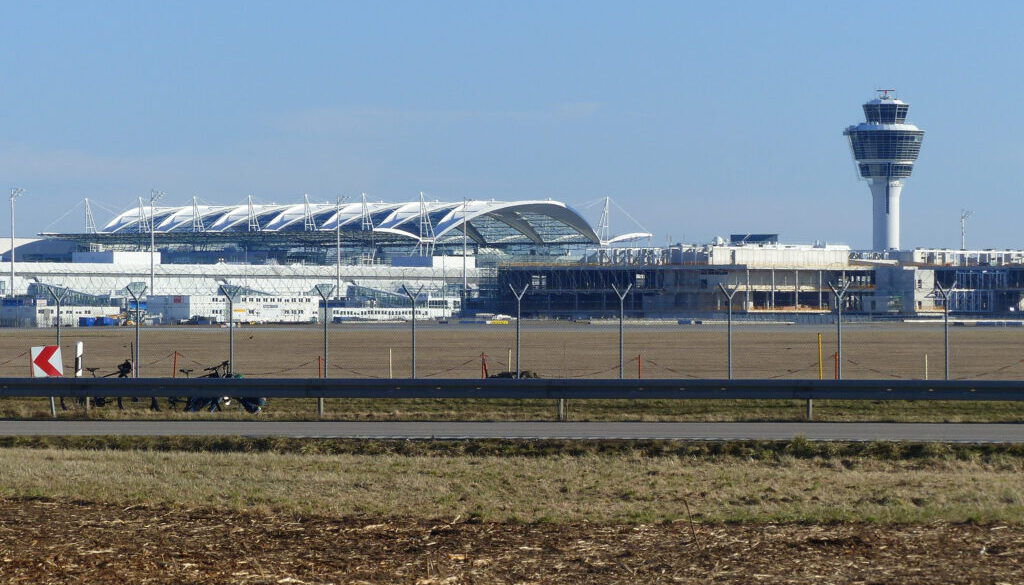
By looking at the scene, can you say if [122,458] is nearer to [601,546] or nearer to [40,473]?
[40,473]

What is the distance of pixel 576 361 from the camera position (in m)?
55.0

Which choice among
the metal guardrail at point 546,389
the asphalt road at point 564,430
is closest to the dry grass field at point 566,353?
the metal guardrail at point 546,389

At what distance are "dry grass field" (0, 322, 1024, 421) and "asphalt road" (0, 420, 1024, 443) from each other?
4.80 ft

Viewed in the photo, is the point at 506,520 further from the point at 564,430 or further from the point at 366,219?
the point at 366,219

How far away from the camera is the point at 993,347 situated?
69375mm

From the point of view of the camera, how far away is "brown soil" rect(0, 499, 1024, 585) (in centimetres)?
1034

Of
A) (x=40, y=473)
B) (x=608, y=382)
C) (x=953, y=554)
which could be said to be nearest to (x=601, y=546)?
(x=953, y=554)

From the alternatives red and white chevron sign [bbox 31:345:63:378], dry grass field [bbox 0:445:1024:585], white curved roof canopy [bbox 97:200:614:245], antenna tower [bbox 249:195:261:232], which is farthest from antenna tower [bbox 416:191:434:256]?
dry grass field [bbox 0:445:1024:585]

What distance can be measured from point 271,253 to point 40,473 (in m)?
173

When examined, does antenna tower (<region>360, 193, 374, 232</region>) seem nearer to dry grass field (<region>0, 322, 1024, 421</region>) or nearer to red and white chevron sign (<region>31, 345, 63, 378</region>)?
dry grass field (<region>0, 322, 1024, 421</region>)

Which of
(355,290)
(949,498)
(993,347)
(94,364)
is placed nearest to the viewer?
(949,498)

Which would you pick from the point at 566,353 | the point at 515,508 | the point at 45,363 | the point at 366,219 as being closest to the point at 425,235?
the point at 366,219

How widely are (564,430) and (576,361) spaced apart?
29016 mm

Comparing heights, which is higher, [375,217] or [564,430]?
[375,217]
